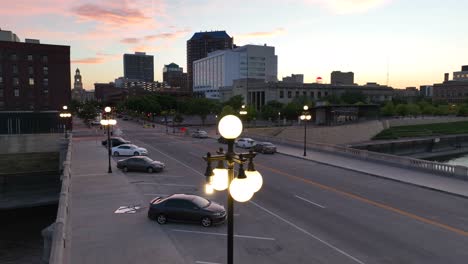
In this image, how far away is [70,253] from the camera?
45.1ft

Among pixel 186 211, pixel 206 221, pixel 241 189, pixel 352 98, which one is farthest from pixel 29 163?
pixel 352 98

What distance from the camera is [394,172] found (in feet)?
98.5

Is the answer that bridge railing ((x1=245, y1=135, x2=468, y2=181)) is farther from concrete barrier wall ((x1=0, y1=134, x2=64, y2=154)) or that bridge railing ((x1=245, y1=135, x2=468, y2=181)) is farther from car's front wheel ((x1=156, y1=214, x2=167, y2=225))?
concrete barrier wall ((x1=0, y1=134, x2=64, y2=154))

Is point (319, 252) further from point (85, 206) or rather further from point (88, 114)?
point (88, 114)

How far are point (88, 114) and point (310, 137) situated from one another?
177 ft

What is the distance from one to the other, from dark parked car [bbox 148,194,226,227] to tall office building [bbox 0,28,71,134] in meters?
65.9

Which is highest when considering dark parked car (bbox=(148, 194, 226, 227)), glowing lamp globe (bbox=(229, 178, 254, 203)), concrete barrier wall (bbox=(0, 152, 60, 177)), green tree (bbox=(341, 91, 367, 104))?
green tree (bbox=(341, 91, 367, 104))

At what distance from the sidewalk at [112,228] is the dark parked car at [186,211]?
1.97ft

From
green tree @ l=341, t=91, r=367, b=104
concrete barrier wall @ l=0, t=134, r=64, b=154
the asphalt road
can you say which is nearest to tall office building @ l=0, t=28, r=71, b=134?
concrete barrier wall @ l=0, t=134, r=64, b=154

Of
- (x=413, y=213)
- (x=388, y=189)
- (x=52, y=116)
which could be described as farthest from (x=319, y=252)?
(x=52, y=116)

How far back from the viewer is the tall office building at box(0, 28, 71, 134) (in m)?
78.1

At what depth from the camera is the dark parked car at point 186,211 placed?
17.1 meters

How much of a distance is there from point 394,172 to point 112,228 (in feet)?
74.1

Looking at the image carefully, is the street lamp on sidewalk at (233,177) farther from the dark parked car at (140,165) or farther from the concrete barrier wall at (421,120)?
the concrete barrier wall at (421,120)
